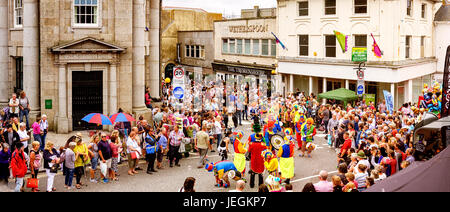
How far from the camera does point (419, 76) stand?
3403 cm

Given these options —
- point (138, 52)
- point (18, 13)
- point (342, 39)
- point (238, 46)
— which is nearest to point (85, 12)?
point (138, 52)

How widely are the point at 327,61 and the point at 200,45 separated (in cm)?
1947

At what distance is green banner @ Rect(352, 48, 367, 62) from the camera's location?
2866cm

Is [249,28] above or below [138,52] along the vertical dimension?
above

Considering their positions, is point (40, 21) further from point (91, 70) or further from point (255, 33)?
point (255, 33)

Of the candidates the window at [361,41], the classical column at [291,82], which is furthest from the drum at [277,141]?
the classical column at [291,82]

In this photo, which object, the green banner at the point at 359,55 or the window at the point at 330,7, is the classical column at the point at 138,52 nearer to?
the green banner at the point at 359,55

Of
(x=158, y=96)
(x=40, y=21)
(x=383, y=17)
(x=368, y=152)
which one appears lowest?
(x=368, y=152)

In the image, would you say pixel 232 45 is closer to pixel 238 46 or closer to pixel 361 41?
pixel 238 46

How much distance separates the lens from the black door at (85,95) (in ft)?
69.8

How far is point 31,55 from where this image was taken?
21.4 meters

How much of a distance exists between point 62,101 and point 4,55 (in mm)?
5888

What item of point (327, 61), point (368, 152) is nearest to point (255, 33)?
point (327, 61)

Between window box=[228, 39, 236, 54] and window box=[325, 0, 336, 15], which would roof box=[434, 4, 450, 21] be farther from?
window box=[228, 39, 236, 54]
